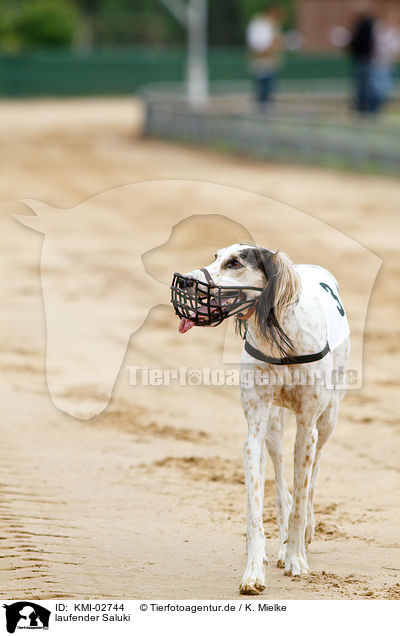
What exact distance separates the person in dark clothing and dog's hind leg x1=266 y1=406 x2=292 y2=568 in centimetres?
1606

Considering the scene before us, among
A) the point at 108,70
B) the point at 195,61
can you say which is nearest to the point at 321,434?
the point at 195,61

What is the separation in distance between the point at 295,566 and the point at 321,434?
0.62 m

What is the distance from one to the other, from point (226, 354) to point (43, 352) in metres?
2.70

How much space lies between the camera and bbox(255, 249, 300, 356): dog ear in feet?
13.6

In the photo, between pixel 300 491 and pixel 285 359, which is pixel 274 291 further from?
pixel 300 491

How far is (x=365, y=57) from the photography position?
19.9 m

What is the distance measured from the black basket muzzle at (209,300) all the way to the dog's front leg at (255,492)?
0.44 m

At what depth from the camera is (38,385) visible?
7.73 m

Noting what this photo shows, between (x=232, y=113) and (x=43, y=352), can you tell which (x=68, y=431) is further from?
(x=232, y=113)

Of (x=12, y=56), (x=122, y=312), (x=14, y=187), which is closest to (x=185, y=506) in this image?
(x=122, y=312)
